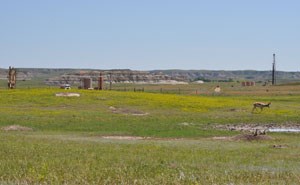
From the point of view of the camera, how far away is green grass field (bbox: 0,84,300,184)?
17156 millimetres

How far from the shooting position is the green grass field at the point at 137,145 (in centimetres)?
1716

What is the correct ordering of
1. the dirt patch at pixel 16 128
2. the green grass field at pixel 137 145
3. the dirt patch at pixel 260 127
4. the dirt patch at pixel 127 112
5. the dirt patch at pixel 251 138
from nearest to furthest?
the green grass field at pixel 137 145, the dirt patch at pixel 251 138, the dirt patch at pixel 16 128, the dirt patch at pixel 260 127, the dirt patch at pixel 127 112

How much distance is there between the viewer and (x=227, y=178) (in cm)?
1664

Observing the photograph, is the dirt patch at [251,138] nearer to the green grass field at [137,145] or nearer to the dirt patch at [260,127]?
the green grass field at [137,145]

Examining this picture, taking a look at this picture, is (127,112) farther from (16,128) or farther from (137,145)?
(137,145)

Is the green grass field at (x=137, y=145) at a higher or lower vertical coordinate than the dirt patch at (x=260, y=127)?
higher

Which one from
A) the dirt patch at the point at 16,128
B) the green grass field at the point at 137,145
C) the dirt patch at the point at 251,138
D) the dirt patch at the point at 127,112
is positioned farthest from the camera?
the dirt patch at the point at 127,112

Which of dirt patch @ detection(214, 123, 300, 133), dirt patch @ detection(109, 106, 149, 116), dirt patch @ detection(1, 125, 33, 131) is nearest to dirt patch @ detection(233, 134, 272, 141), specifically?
dirt patch @ detection(214, 123, 300, 133)

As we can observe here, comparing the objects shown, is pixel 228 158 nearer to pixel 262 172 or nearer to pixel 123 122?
pixel 262 172

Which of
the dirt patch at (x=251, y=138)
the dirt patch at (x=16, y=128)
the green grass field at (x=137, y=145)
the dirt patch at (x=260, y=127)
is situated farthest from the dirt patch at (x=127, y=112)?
the dirt patch at (x=251, y=138)

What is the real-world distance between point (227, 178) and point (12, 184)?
5413 mm

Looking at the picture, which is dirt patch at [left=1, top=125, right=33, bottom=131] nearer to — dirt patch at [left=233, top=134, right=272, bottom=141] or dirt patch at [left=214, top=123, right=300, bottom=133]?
dirt patch at [left=214, top=123, right=300, bottom=133]

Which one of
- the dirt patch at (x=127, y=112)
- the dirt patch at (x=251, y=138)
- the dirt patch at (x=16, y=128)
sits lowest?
the dirt patch at (x=127, y=112)

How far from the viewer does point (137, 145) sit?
29.2 meters
